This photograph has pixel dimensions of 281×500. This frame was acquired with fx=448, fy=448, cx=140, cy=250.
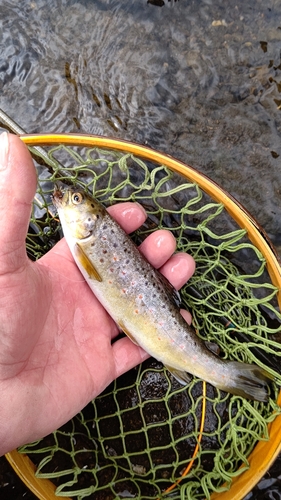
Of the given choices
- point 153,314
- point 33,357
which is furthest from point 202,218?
point 33,357

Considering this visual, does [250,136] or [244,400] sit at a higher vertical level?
[250,136]

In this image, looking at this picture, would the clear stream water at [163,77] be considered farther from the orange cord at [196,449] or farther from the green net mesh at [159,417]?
the orange cord at [196,449]

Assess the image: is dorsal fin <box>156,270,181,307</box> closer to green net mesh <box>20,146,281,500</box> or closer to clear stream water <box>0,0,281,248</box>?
green net mesh <box>20,146,281,500</box>

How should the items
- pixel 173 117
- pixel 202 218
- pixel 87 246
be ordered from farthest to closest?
pixel 173 117 < pixel 202 218 < pixel 87 246

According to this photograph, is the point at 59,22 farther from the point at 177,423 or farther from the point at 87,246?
the point at 177,423

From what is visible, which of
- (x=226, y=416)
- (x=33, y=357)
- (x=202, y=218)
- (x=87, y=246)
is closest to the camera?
(x=33, y=357)

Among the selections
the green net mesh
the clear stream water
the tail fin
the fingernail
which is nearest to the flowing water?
the clear stream water

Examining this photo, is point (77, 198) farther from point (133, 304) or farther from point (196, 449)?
point (196, 449)

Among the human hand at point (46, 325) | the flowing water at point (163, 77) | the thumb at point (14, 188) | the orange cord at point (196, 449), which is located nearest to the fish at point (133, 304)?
the human hand at point (46, 325)
